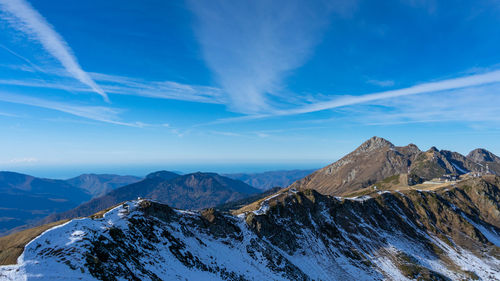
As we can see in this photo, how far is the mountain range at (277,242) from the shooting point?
3847 centimetres

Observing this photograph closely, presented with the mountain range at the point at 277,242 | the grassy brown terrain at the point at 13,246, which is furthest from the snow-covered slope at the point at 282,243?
the grassy brown terrain at the point at 13,246

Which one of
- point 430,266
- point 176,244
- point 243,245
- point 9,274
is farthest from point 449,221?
point 9,274

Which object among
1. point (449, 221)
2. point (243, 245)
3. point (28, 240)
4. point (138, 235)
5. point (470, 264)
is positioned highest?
point (28, 240)

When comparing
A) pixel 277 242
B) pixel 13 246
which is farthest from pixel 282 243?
pixel 13 246

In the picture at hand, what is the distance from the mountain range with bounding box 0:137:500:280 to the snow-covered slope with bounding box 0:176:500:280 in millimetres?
289

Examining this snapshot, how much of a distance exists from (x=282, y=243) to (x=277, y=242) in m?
1.99

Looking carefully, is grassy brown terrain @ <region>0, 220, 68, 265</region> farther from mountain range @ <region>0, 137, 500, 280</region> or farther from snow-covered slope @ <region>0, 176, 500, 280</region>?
snow-covered slope @ <region>0, 176, 500, 280</region>

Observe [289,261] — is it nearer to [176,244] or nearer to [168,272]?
[176,244]

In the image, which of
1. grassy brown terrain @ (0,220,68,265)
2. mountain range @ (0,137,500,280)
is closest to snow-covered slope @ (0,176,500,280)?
mountain range @ (0,137,500,280)

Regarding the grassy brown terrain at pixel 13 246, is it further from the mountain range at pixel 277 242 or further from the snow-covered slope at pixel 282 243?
the snow-covered slope at pixel 282 243

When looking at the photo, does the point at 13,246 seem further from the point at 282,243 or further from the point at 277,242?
the point at 282,243

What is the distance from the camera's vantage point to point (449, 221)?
135750mm

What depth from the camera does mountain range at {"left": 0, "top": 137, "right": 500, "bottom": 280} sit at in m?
38.5

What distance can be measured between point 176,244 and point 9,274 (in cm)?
3115
